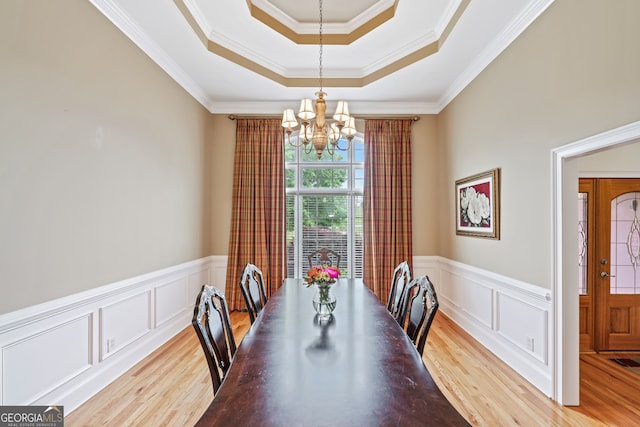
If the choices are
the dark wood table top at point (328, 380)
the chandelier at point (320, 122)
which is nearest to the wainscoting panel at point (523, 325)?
the dark wood table top at point (328, 380)

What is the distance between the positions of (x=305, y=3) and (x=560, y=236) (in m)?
3.02

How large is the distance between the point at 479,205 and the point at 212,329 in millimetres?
3184

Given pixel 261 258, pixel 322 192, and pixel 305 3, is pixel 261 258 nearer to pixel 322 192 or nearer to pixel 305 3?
pixel 322 192

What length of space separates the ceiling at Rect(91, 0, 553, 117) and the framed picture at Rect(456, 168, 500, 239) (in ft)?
3.97

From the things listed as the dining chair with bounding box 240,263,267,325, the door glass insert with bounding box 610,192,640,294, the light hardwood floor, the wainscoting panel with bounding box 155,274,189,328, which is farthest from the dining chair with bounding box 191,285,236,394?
the door glass insert with bounding box 610,192,640,294

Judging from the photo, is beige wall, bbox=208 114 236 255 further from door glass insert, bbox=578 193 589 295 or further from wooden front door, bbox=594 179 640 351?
wooden front door, bbox=594 179 640 351

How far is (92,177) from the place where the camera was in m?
2.49

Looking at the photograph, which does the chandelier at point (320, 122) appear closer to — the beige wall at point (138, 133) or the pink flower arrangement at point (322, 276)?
the pink flower arrangement at point (322, 276)

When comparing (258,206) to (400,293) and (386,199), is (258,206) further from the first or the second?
(400,293)

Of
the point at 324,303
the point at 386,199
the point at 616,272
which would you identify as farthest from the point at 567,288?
the point at 386,199

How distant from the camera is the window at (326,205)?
506cm

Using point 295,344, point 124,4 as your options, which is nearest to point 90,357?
point 295,344

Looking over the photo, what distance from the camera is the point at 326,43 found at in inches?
141

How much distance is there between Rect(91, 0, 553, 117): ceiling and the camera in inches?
112
